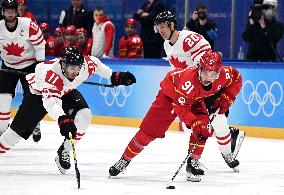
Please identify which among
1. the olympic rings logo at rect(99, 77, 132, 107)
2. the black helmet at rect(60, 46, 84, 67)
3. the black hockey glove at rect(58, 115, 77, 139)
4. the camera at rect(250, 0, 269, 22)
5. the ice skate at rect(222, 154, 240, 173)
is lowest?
the olympic rings logo at rect(99, 77, 132, 107)

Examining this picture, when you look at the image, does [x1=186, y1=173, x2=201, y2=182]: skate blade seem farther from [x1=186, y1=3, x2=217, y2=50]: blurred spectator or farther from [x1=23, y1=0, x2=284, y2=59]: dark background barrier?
[x1=186, y1=3, x2=217, y2=50]: blurred spectator

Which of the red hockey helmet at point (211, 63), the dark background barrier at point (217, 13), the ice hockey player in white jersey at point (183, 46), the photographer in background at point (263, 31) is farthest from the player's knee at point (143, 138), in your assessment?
the dark background barrier at point (217, 13)

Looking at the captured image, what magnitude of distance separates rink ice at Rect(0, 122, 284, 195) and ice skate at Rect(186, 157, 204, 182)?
58mm

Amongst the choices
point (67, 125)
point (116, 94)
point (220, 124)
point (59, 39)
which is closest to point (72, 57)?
point (67, 125)

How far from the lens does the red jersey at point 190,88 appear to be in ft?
27.2

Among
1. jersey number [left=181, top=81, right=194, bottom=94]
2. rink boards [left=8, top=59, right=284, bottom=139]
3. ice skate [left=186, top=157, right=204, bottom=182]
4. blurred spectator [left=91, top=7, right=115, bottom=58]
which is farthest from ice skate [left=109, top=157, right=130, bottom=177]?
blurred spectator [left=91, top=7, right=115, bottom=58]

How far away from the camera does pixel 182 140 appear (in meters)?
13.1

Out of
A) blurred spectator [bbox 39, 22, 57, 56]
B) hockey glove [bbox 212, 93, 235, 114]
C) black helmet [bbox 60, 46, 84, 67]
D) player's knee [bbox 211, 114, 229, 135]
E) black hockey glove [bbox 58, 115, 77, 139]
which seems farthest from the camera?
blurred spectator [bbox 39, 22, 57, 56]

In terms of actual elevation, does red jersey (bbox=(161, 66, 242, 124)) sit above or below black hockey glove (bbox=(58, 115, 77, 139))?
above

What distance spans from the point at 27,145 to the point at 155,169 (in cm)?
295

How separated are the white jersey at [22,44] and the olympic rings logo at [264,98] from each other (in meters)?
3.25

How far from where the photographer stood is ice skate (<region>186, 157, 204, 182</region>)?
8.67 metres

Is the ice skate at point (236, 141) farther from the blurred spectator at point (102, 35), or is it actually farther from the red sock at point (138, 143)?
the blurred spectator at point (102, 35)

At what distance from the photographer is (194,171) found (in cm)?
868
